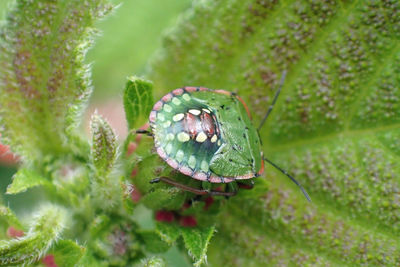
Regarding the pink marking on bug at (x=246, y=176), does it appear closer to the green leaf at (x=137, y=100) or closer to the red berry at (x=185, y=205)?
the red berry at (x=185, y=205)

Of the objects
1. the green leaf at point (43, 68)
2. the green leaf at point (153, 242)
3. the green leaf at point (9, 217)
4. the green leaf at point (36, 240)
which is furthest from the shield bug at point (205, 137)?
the green leaf at point (9, 217)

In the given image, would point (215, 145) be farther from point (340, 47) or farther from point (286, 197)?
point (340, 47)

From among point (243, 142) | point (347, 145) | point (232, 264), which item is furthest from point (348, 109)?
point (232, 264)

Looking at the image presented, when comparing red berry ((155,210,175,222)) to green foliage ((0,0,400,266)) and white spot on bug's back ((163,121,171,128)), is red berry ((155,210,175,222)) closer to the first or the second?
green foliage ((0,0,400,266))

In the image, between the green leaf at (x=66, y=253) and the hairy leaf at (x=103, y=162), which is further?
the green leaf at (x=66, y=253)

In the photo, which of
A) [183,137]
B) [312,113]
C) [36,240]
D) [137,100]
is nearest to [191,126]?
[183,137]

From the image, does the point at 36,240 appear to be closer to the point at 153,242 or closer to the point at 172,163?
the point at 153,242
